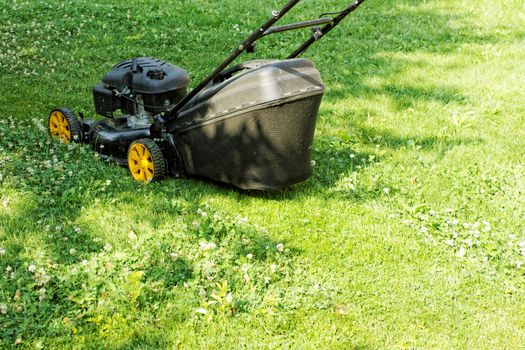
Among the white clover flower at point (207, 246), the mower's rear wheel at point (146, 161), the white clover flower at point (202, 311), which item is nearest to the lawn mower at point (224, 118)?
the mower's rear wheel at point (146, 161)

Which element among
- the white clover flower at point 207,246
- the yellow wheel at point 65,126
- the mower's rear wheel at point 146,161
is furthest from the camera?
the yellow wheel at point 65,126

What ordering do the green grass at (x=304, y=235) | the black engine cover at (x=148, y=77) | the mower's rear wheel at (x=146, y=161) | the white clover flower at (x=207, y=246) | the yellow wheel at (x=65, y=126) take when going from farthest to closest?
the yellow wheel at (x=65, y=126)
the black engine cover at (x=148, y=77)
the mower's rear wheel at (x=146, y=161)
the white clover flower at (x=207, y=246)
the green grass at (x=304, y=235)

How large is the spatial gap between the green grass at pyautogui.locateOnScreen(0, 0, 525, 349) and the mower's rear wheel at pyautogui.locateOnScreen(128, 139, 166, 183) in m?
0.08

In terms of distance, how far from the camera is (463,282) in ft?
12.1

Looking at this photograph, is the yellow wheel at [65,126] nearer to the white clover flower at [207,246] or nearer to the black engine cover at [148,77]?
the black engine cover at [148,77]

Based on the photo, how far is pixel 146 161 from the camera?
4539 mm

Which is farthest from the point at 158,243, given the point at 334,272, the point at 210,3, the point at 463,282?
the point at 210,3

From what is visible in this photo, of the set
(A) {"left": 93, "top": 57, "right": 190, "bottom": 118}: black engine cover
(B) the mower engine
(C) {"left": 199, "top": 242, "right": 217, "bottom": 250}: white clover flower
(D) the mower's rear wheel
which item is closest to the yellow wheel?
(B) the mower engine

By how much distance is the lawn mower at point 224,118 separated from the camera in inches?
157

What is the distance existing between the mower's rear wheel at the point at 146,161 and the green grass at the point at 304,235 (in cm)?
8

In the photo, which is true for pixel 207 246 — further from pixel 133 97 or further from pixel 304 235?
pixel 133 97

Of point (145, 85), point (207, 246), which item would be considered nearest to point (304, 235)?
point (207, 246)

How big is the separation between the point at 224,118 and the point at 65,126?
1755mm

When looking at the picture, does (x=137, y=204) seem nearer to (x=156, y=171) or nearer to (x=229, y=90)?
(x=156, y=171)
